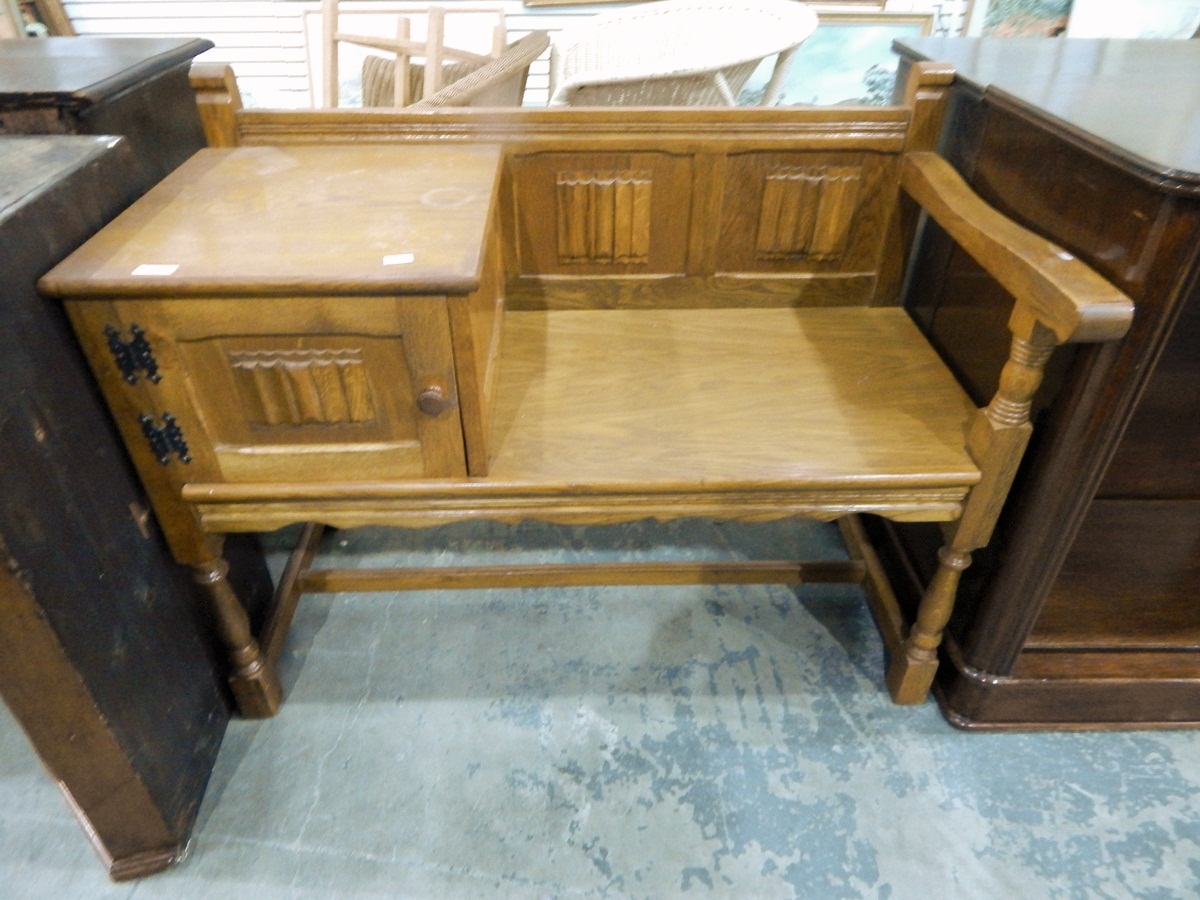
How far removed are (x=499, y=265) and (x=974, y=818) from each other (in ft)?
4.17

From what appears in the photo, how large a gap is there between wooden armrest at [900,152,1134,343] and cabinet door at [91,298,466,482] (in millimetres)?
751

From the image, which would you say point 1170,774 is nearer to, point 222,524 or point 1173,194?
point 1173,194

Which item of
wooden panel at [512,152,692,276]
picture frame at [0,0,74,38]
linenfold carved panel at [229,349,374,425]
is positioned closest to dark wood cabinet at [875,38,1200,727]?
wooden panel at [512,152,692,276]

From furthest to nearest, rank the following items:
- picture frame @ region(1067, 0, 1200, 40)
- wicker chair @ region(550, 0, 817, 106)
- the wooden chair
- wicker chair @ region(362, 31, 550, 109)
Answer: picture frame @ region(1067, 0, 1200, 40) < the wooden chair < wicker chair @ region(550, 0, 817, 106) < wicker chair @ region(362, 31, 550, 109)

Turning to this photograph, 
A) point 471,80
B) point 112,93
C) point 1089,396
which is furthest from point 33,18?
point 1089,396

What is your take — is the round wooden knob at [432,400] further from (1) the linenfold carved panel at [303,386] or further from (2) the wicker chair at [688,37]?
(2) the wicker chair at [688,37]

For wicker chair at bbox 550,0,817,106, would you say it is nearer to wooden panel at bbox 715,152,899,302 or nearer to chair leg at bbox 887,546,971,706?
wooden panel at bbox 715,152,899,302

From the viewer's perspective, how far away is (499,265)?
148 cm

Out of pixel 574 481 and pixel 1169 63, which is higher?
pixel 1169 63

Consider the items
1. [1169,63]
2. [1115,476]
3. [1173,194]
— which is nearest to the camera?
[1173,194]

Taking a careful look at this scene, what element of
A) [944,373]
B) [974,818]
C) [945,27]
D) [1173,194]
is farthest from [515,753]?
[945,27]

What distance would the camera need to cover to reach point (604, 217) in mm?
1497

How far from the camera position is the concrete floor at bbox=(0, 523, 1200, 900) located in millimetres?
1266

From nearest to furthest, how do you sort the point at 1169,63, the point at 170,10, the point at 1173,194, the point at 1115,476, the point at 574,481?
the point at 1173,194 < the point at 574,481 < the point at 1115,476 < the point at 1169,63 < the point at 170,10
